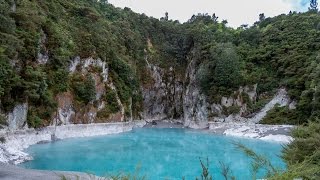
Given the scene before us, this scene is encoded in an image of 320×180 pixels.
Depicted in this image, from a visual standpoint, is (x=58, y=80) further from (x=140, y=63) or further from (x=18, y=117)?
(x=140, y=63)

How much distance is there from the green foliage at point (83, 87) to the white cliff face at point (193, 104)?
28743mm

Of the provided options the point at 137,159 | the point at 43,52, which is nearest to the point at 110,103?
the point at 43,52

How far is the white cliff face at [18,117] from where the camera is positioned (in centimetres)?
3827

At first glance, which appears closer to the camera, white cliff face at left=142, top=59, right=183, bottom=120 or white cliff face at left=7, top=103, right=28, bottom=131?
white cliff face at left=7, top=103, right=28, bottom=131

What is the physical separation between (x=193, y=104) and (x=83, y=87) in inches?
1306

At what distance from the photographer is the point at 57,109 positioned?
4772 cm

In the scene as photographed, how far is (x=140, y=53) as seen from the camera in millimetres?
84438

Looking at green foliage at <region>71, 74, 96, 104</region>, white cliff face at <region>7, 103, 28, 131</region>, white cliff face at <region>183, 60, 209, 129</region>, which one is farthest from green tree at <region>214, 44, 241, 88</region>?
white cliff face at <region>7, 103, 28, 131</region>

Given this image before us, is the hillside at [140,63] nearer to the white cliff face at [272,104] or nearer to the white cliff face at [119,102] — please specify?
the white cliff face at [119,102]

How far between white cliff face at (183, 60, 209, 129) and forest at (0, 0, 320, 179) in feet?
7.62

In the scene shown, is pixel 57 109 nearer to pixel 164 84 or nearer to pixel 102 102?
pixel 102 102

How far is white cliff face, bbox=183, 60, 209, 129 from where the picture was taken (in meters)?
78.7

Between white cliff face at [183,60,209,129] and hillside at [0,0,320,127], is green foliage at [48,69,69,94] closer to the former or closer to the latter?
hillside at [0,0,320,127]

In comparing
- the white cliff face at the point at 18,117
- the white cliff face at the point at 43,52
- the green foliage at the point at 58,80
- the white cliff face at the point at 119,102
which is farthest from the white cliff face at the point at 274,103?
the white cliff face at the point at 18,117
